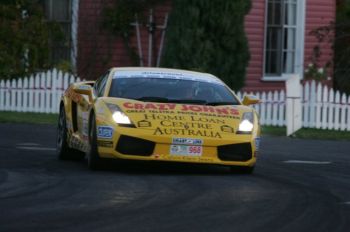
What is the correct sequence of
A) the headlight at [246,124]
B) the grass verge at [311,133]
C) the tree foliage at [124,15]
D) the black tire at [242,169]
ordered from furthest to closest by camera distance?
the tree foliage at [124,15]
the grass verge at [311,133]
the black tire at [242,169]
the headlight at [246,124]

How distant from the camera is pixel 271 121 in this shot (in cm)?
2692

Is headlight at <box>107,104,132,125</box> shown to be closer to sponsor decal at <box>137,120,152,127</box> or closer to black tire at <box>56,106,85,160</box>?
sponsor decal at <box>137,120,152,127</box>

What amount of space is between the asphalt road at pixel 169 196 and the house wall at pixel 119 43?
14.0 metres

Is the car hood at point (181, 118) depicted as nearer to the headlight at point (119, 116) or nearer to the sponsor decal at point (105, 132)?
the headlight at point (119, 116)

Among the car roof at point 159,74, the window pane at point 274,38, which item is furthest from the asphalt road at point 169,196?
the window pane at point 274,38

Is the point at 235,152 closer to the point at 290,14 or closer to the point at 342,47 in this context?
the point at 290,14

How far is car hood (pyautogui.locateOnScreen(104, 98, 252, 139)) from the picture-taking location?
14.0 meters

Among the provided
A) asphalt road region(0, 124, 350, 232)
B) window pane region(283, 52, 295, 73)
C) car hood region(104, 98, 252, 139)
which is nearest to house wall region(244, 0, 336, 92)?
window pane region(283, 52, 295, 73)

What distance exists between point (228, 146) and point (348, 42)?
856 inches

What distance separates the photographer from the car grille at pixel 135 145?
14.0m

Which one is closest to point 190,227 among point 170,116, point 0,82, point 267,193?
point 267,193

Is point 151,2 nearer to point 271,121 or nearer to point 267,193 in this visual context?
point 271,121

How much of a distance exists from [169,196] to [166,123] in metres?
2.38

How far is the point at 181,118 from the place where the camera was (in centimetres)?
1416
